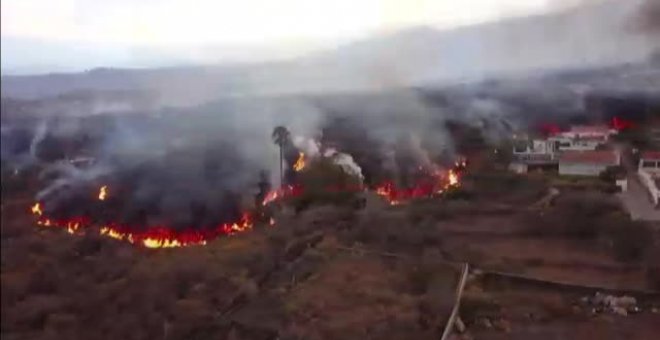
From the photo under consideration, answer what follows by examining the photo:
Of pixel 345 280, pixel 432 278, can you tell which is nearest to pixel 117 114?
pixel 345 280

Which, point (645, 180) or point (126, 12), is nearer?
point (645, 180)

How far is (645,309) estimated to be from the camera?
2.36 metres

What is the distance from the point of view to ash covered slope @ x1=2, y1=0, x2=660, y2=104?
7.79ft

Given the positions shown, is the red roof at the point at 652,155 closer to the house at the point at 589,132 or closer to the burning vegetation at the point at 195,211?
the house at the point at 589,132

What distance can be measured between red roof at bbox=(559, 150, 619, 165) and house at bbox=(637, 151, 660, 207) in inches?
3.2

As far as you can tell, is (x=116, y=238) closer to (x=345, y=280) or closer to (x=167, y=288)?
(x=167, y=288)

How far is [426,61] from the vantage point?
8.14ft

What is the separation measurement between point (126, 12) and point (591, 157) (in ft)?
5.39

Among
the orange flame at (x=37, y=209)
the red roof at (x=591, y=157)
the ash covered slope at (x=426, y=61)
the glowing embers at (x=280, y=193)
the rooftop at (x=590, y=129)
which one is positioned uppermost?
the ash covered slope at (x=426, y=61)

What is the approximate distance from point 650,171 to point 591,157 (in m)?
0.19

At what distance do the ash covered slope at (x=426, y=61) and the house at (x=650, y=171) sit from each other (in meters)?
0.32

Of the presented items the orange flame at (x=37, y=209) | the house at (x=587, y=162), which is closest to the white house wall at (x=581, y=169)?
the house at (x=587, y=162)

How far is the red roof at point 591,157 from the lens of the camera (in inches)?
93.3

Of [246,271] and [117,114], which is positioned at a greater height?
[117,114]
